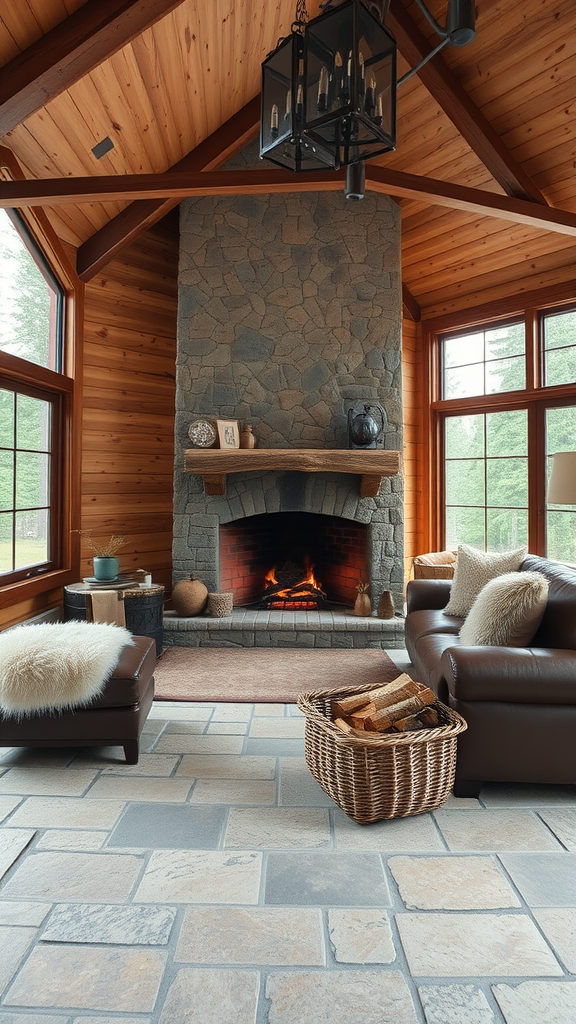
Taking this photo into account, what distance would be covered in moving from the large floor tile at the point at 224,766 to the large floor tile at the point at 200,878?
0.60m

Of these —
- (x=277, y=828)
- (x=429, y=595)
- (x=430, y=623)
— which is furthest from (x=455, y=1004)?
(x=429, y=595)

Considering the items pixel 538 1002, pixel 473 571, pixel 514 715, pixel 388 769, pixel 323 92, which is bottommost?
pixel 538 1002

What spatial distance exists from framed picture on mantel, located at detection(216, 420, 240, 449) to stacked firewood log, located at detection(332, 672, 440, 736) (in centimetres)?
286

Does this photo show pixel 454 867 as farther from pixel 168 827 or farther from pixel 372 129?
pixel 372 129

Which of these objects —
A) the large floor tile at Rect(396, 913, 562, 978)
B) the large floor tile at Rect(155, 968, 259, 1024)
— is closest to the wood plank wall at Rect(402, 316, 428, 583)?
the large floor tile at Rect(396, 913, 562, 978)

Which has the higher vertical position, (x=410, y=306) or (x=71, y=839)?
(x=410, y=306)

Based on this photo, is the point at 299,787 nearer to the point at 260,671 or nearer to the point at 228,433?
the point at 260,671

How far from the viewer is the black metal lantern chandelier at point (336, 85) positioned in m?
1.99

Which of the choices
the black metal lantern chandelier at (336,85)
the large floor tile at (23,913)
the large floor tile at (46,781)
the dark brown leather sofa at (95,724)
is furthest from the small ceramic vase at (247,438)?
the large floor tile at (23,913)

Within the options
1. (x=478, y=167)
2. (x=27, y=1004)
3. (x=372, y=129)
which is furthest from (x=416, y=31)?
(x=27, y=1004)

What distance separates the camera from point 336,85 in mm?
2023

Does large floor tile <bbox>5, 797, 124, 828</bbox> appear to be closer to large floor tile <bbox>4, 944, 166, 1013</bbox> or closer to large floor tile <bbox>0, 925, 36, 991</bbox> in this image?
large floor tile <bbox>0, 925, 36, 991</bbox>

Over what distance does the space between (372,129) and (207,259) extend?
3.49 meters

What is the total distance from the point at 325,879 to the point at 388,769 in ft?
1.47
